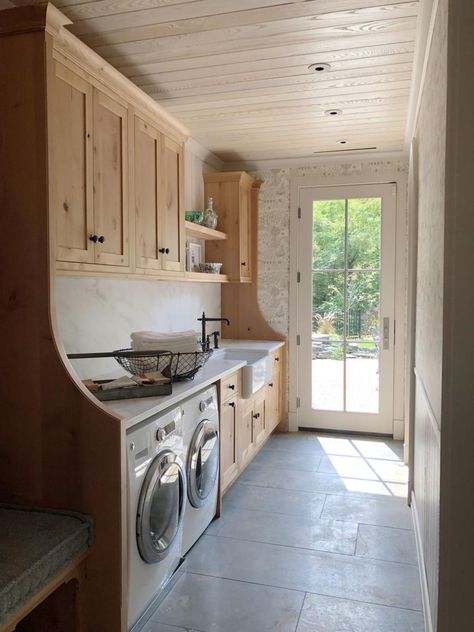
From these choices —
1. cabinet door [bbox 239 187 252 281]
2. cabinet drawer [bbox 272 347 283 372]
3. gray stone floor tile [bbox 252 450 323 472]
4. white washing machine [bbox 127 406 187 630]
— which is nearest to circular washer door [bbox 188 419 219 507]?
white washing machine [bbox 127 406 187 630]

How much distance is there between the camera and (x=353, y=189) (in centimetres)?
455

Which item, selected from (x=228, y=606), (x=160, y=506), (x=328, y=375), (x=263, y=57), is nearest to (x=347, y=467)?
(x=328, y=375)

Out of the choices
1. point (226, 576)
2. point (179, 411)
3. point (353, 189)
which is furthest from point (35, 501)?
point (353, 189)

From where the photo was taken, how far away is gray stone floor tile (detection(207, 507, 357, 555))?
8.93 ft

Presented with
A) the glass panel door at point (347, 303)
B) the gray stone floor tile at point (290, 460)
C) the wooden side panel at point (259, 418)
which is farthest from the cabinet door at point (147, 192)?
the glass panel door at point (347, 303)

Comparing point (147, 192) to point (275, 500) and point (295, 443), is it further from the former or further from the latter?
point (295, 443)

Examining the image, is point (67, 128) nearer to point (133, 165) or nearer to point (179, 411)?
point (133, 165)

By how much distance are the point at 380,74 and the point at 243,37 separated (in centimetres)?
86

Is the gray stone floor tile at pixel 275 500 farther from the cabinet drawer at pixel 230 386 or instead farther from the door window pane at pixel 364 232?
the door window pane at pixel 364 232

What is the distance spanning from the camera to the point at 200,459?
253 centimetres

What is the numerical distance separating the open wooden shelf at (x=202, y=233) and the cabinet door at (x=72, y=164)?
136cm

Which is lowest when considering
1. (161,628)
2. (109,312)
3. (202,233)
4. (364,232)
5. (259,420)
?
(161,628)

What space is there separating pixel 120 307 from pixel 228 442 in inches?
41.9

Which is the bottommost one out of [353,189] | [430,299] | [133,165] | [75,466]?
[75,466]
